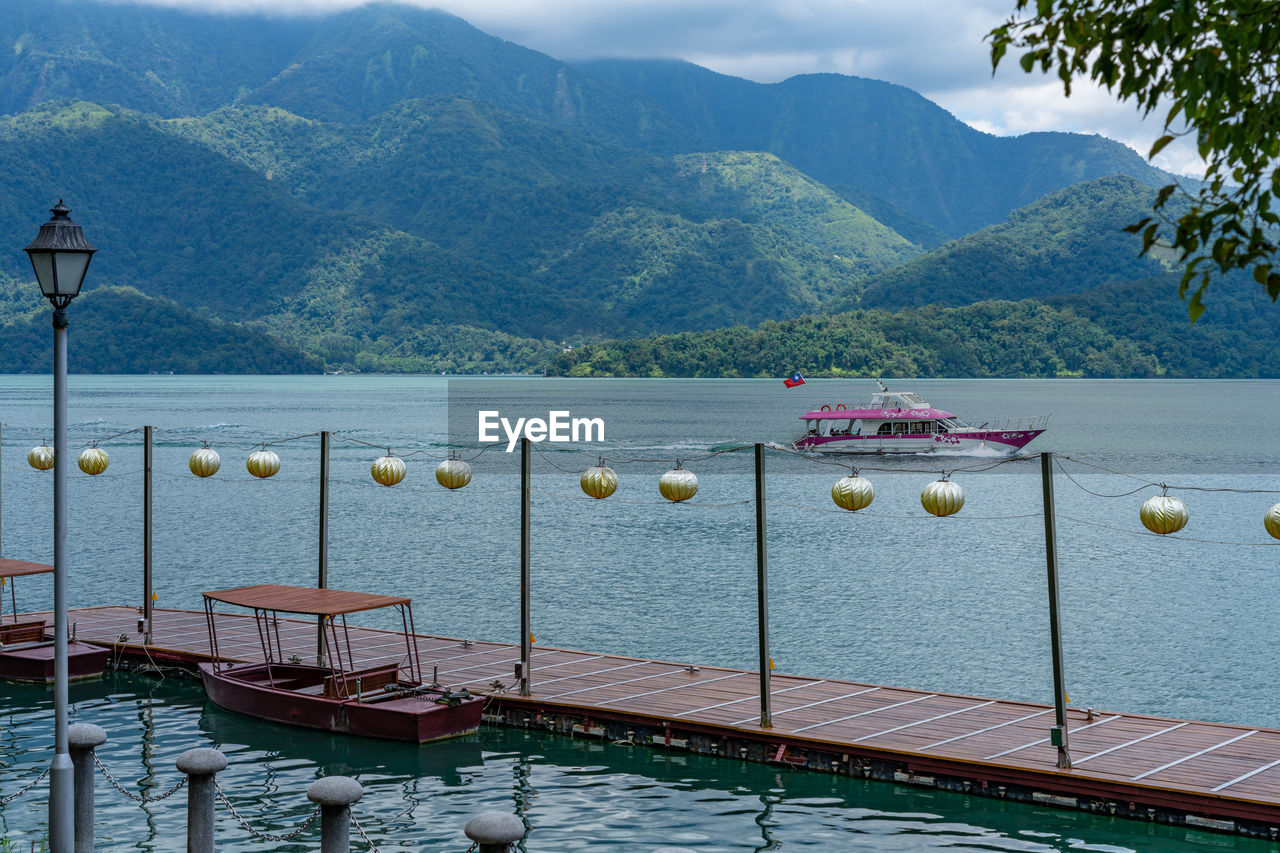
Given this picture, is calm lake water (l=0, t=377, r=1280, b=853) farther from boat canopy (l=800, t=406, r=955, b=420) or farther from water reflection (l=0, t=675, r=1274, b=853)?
boat canopy (l=800, t=406, r=955, b=420)

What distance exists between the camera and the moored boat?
288 ft

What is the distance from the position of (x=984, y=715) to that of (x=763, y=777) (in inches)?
142

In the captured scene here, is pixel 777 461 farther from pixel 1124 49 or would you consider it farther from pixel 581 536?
pixel 1124 49

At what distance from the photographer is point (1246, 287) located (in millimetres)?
163750

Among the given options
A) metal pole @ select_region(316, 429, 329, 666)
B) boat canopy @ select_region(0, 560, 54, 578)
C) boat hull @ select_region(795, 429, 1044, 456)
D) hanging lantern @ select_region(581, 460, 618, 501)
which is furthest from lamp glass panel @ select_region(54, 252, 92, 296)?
boat hull @ select_region(795, 429, 1044, 456)

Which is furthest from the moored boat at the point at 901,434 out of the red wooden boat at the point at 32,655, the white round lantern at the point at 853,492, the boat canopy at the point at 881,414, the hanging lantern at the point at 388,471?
the white round lantern at the point at 853,492

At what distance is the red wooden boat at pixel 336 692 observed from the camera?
1911 centimetres

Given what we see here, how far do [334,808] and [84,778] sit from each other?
9.57 feet

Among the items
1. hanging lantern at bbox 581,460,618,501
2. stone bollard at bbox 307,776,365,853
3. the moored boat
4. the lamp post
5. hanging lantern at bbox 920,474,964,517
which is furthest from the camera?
the moored boat

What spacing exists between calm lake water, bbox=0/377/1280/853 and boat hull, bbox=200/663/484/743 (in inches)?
13.7

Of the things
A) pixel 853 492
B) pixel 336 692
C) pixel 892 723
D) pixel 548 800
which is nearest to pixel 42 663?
pixel 336 692

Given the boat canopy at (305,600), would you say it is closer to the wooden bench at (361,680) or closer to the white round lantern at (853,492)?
the wooden bench at (361,680)

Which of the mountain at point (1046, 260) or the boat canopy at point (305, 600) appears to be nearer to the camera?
the boat canopy at point (305, 600)

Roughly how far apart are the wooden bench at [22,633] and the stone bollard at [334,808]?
16.7 meters
